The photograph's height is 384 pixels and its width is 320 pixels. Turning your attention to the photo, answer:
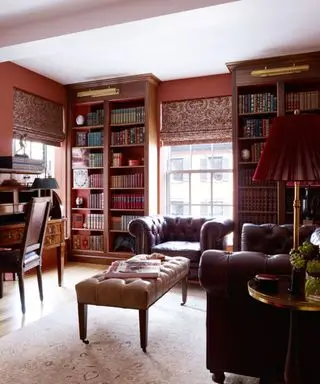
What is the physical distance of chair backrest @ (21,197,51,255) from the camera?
3322 mm

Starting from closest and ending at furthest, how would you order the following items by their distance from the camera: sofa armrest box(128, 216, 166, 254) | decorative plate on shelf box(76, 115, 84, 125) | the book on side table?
the book on side table → sofa armrest box(128, 216, 166, 254) → decorative plate on shelf box(76, 115, 84, 125)

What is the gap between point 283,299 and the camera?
59.4 inches

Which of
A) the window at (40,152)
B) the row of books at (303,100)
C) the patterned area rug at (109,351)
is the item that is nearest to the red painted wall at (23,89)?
the window at (40,152)

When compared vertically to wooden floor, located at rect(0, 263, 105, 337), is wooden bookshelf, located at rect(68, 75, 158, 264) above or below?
above

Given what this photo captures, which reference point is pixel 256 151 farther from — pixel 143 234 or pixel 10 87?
pixel 10 87

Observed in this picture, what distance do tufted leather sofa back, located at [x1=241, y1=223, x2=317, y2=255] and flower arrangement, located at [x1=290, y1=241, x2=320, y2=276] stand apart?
201 cm

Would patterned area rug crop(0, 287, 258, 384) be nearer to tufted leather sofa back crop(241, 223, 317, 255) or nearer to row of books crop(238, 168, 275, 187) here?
tufted leather sofa back crop(241, 223, 317, 255)

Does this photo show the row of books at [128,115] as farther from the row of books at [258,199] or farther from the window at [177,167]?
the row of books at [258,199]

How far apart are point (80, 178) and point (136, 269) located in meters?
3.10

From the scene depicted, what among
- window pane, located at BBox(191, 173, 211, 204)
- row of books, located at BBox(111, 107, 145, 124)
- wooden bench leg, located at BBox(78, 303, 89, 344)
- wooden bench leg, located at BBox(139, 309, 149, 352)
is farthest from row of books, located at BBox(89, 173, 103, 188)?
wooden bench leg, located at BBox(139, 309, 149, 352)

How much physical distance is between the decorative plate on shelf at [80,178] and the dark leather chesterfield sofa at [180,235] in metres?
1.52

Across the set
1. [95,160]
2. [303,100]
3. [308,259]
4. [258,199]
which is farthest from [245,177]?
[308,259]

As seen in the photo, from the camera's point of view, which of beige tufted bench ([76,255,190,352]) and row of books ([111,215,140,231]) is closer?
beige tufted bench ([76,255,190,352])

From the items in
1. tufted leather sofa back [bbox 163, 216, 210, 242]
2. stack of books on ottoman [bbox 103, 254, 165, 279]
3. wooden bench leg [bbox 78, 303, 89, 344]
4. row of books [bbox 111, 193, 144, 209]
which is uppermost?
row of books [bbox 111, 193, 144, 209]
